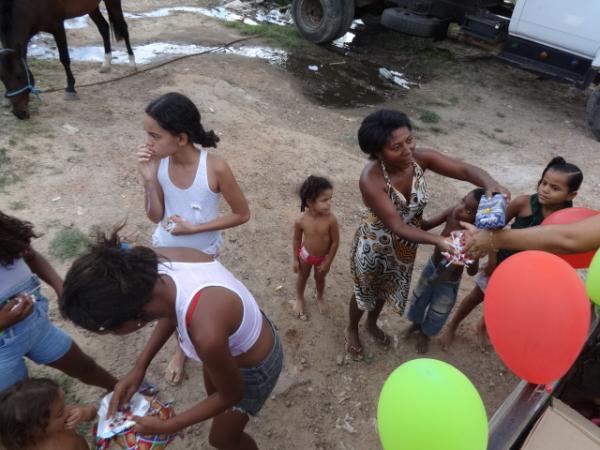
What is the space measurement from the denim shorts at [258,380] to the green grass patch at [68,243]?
2.32 m

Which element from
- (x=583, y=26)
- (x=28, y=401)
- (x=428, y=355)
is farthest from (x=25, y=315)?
(x=583, y=26)

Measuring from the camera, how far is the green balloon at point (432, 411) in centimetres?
130

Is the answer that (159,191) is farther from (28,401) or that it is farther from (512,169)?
(512,169)

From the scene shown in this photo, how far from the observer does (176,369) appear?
275cm

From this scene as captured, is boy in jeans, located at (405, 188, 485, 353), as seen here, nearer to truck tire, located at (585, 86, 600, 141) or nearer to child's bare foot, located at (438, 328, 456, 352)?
child's bare foot, located at (438, 328, 456, 352)

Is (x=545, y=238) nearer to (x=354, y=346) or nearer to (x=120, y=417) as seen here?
(x=354, y=346)

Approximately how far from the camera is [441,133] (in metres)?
6.13

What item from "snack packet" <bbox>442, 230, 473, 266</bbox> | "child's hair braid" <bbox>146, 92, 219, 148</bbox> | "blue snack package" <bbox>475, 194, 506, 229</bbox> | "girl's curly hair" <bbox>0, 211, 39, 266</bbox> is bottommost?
"girl's curly hair" <bbox>0, 211, 39, 266</bbox>

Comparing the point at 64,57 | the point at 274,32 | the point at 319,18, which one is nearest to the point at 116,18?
the point at 64,57

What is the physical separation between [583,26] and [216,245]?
641 cm

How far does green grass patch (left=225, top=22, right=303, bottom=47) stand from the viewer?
864cm

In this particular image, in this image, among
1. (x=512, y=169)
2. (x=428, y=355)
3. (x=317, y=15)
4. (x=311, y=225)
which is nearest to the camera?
(x=311, y=225)

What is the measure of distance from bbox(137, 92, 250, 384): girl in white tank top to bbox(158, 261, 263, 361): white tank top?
0.68 m

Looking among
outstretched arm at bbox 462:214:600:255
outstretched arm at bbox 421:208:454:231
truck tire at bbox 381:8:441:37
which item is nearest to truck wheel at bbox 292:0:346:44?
truck tire at bbox 381:8:441:37
